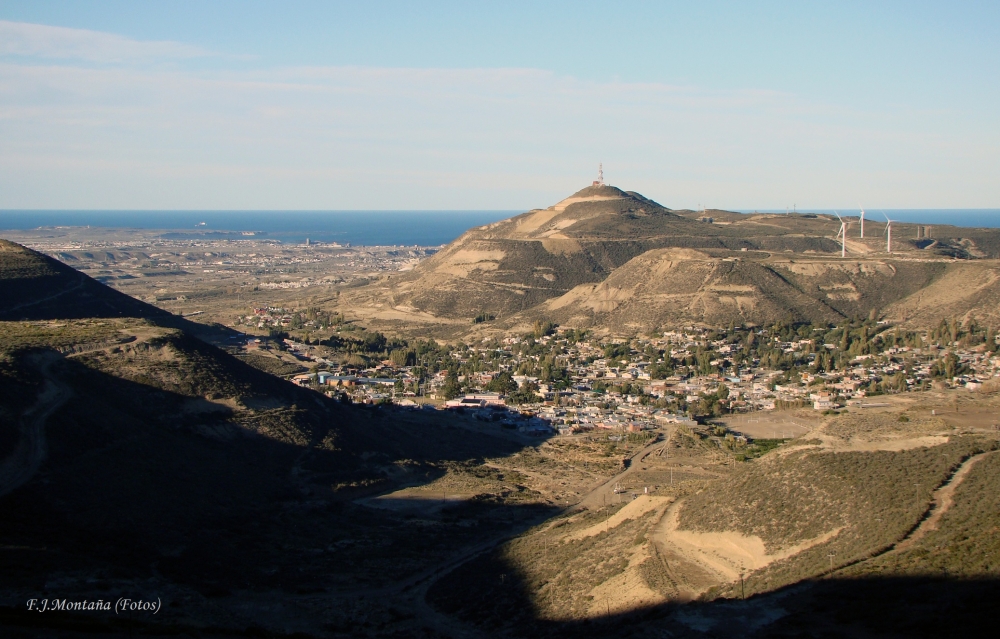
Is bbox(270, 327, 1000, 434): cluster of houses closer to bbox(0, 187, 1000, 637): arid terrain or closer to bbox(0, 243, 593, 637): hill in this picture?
bbox(0, 187, 1000, 637): arid terrain

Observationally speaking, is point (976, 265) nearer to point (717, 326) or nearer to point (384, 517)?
point (717, 326)

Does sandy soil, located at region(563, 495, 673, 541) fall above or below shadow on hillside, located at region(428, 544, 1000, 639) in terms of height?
below

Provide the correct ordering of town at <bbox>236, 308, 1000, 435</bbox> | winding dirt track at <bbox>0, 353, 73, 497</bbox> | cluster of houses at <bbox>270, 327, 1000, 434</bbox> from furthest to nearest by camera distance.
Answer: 1. town at <bbox>236, 308, 1000, 435</bbox>
2. cluster of houses at <bbox>270, 327, 1000, 434</bbox>
3. winding dirt track at <bbox>0, 353, 73, 497</bbox>

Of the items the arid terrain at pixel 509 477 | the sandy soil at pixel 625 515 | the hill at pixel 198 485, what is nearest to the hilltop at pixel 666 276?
the arid terrain at pixel 509 477

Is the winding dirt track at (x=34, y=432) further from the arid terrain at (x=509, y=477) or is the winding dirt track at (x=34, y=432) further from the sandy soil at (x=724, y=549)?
the sandy soil at (x=724, y=549)

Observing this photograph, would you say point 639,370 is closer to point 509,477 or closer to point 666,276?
point 666,276

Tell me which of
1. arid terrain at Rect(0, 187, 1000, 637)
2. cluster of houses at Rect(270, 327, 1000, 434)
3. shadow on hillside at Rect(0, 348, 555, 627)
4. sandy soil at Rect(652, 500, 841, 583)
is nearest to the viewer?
arid terrain at Rect(0, 187, 1000, 637)

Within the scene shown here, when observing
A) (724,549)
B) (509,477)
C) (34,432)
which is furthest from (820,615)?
(34,432)

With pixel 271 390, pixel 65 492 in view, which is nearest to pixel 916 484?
pixel 65 492

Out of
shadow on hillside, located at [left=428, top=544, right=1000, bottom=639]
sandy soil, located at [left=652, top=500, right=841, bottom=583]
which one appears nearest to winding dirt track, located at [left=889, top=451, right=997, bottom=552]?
sandy soil, located at [left=652, top=500, right=841, bottom=583]
